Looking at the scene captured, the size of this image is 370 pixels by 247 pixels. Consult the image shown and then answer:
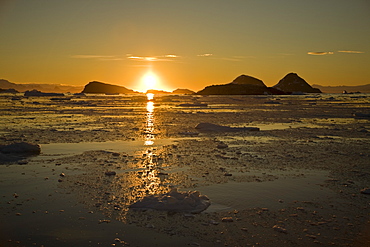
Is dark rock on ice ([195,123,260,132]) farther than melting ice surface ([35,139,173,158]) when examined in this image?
Yes

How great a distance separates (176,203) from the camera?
5996 mm

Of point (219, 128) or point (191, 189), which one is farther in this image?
point (219, 128)

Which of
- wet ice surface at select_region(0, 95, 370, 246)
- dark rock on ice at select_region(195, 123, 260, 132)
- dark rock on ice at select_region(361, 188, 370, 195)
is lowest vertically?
wet ice surface at select_region(0, 95, 370, 246)

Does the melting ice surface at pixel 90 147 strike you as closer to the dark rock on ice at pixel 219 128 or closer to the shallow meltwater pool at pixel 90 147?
the shallow meltwater pool at pixel 90 147

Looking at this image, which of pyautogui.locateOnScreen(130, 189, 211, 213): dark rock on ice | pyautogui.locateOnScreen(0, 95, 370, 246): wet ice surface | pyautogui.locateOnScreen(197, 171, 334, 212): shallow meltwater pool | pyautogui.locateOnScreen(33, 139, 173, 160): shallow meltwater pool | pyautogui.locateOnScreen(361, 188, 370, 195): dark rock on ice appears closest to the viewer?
pyautogui.locateOnScreen(0, 95, 370, 246): wet ice surface

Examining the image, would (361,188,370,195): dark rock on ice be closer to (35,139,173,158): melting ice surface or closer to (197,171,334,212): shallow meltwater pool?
(197,171,334,212): shallow meltwater pool

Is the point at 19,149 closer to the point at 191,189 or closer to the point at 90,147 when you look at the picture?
the point at 90,147

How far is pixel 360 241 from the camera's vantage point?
4605 millimetres

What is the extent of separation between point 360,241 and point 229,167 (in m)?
4.76

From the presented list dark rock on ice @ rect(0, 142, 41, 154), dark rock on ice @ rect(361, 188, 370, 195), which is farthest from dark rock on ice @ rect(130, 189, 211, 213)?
dark rock on ice @ rect(0, 142, 41, 154)

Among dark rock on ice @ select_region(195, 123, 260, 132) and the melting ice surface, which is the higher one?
dark rock on ice @ select_region(195, 123, 260, 132)

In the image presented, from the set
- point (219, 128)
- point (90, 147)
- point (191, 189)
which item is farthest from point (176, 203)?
point (219, 128)

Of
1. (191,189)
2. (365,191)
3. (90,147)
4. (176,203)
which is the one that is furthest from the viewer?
(90,147)

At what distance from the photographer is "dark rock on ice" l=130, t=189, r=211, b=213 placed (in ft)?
19.4
